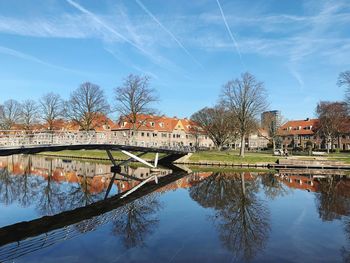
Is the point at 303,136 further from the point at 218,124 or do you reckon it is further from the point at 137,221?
the point at 137,221

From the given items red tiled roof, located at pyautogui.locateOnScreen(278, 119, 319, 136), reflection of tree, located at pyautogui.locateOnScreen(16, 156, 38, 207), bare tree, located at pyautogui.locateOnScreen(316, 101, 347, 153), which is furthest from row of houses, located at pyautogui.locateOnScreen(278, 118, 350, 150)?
reflection of tree, located at pyautogui.locateOnScreen(16, 156, 38, 207)

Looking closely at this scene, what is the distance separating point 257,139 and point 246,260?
10991 centimetres

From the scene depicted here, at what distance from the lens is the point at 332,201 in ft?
71.4

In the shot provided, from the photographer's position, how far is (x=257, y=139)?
384ft

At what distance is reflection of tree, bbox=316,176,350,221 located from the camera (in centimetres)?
1794

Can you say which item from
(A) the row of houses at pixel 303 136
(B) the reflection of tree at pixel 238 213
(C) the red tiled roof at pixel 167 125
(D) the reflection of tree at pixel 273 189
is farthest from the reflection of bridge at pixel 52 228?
(A) the row of houses at pixel 303 136

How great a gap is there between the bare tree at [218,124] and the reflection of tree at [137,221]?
47.2 meters

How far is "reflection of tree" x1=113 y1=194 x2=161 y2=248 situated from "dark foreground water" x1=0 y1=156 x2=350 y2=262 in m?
0.04

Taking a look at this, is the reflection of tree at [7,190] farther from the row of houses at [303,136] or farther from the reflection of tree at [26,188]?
the row of houses at [303,136]

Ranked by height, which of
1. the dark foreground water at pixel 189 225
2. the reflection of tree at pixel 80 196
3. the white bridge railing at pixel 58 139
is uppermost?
the white bridge railing at pixel 58 139

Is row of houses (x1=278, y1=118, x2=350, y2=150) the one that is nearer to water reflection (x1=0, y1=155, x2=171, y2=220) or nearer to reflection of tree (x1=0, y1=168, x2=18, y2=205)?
water reflection (x1=0, y1=155, x2=171, y2=220)

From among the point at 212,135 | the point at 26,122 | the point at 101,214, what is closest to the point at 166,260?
the point at 101,214

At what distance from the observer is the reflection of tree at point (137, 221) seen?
43.5ft

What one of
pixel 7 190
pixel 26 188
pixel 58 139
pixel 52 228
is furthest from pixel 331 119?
pixel 52 228
